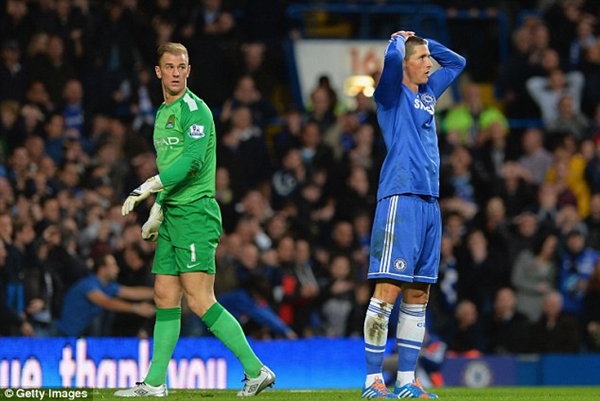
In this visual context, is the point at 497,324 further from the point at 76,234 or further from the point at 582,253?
the point at 76,234

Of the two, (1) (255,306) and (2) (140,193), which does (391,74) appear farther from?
(1) (255,306)

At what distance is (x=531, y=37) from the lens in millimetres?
22031

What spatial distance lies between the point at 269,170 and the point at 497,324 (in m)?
3.76

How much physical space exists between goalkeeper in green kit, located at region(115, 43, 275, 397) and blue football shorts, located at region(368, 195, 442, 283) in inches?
46.2

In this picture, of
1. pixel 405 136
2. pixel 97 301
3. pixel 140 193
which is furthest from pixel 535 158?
pixel 140 193

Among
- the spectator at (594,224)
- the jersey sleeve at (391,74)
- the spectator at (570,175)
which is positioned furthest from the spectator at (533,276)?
the jersey sleeve at (391,74)

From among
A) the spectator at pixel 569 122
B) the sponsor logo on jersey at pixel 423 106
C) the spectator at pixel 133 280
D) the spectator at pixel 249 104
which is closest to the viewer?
the sponsor logo on jersey at pixel 423 106

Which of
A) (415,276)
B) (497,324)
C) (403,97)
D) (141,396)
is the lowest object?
(497,324)

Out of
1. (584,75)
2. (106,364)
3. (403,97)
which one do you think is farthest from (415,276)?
(584,75)

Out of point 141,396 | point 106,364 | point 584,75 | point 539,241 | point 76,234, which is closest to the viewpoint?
point 141,396

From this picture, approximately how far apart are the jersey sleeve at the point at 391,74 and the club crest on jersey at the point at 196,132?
1304mm

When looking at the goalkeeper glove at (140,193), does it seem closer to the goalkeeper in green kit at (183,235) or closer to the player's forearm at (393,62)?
the goalkeeper in green kit at (183,235)

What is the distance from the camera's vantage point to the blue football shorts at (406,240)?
9969 millimetres

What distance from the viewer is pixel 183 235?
10.1 m
